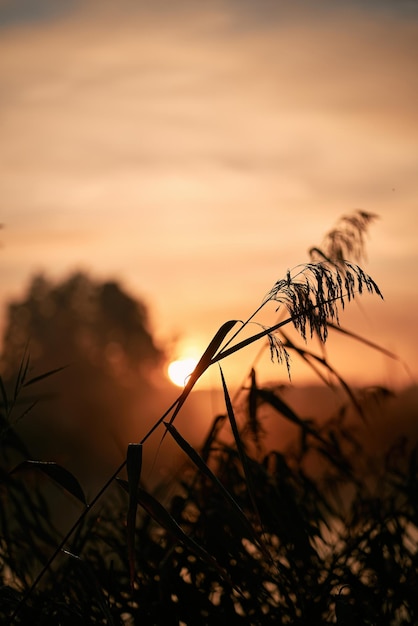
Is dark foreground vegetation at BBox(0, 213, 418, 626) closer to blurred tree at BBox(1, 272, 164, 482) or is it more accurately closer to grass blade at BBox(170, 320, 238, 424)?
grass blade at BBox(170, 320, 238, 424)

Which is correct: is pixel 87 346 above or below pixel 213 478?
above

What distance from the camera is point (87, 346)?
87.7ft

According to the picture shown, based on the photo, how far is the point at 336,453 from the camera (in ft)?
8.94

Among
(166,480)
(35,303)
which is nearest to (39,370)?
(35,303)

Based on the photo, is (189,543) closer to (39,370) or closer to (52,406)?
(52,406)

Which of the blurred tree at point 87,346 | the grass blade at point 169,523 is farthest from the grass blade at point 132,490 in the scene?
the blurred tree at point 87,346

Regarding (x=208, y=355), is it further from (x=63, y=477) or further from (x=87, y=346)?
(x=87, y=346)

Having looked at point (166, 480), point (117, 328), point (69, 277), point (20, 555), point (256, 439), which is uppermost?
point (69, 277)

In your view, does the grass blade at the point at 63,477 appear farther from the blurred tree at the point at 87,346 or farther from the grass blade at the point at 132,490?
the blurred tree at the point at 87,346

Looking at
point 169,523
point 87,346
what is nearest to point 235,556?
point 169,523

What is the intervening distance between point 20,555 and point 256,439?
93 centimetres

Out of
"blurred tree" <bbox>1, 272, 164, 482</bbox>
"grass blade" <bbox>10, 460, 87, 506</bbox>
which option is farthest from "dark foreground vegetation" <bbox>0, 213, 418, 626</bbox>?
"blurred tree" <bbox>1, 272, 164, 482</bbox>

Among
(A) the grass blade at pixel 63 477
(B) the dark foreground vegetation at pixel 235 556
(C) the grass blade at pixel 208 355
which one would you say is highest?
(C) the grass blade at pixel 208 355

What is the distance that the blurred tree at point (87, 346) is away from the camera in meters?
22.5
